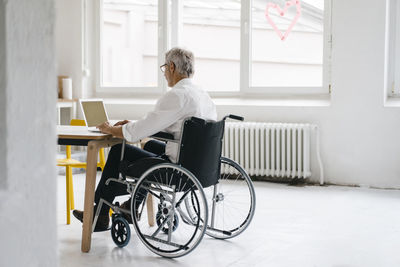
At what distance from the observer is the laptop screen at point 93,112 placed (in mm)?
3865

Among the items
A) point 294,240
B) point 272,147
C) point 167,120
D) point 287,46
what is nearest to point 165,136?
point 167,120

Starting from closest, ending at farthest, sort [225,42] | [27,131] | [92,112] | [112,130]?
[27,131]
[112,130]
[92,112]
[225,42]

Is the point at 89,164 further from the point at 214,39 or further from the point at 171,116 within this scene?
the point at 214,39

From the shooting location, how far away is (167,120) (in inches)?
111

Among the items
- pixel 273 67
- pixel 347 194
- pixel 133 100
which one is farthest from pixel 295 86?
pixel 133 100

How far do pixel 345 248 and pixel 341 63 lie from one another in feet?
7.88

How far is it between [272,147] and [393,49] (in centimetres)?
148

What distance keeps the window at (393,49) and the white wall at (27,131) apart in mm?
4441

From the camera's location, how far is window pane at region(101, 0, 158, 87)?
237 inches

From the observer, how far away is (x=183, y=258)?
279 cm

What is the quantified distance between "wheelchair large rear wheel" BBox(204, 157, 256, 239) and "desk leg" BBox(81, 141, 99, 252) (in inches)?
27.1

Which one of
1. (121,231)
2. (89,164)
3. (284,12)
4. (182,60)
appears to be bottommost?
(121,231)

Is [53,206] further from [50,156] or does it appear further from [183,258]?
[183,258]

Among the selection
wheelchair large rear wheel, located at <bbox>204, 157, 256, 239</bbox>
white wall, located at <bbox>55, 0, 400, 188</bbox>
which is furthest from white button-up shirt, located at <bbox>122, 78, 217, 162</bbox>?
white wall, located at <bbox>55, 0, 400, 188</bbox>
